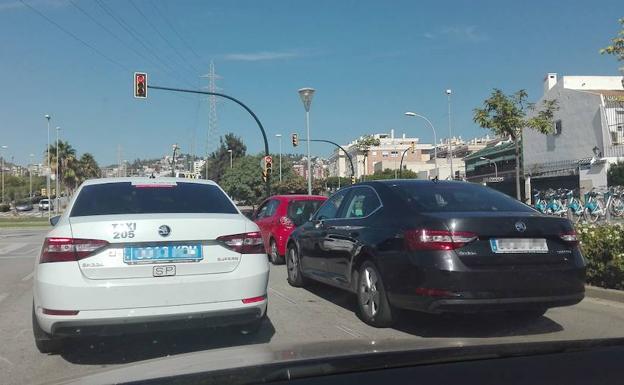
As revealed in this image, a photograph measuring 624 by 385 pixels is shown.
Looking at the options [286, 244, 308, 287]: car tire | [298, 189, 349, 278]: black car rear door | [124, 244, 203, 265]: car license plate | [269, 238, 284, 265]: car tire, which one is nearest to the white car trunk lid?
[124, 244, 203, 265]: car license plate

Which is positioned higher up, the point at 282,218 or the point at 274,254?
the point at 282,218

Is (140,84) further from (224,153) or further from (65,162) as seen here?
(224,153)

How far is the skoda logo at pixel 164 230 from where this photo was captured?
4.89m

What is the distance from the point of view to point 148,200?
5605 millimetres

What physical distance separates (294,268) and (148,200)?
161 inches

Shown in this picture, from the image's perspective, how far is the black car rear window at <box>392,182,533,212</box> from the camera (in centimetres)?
598

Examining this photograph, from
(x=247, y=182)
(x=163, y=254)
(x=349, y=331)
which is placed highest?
(x=247, y=182)

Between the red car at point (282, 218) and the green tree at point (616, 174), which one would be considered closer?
the red car at point (282, 218)

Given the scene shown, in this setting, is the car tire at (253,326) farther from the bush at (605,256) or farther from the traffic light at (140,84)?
the traffic light at (140,84)

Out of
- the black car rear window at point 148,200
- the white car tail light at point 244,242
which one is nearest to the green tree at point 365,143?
the black car rear window at point 148,200

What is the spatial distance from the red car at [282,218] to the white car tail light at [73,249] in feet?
23.7

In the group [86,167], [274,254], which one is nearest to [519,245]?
[274,254]

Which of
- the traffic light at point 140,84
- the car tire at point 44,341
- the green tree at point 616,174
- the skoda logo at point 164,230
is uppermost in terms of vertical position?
the traffic light at point 140,84

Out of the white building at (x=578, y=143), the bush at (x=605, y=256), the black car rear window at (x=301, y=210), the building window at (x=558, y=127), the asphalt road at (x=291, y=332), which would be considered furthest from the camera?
the building window at (x=558, y=127)
